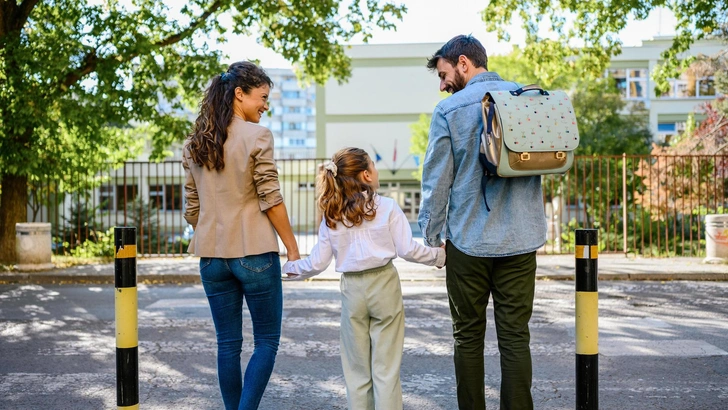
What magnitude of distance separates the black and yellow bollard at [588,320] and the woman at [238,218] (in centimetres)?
139

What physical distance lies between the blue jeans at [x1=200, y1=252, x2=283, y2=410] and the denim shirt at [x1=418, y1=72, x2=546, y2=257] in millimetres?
814

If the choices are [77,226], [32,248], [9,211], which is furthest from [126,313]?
[77,226]

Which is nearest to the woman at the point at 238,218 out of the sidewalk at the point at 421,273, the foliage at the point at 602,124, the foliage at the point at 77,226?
the sidewalk at the point at 421,273

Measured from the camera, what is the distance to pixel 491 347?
249 inches

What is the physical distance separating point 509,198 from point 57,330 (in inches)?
219

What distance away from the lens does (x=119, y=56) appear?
13.9 metres

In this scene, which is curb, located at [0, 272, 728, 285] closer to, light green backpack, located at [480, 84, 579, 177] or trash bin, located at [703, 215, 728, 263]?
trash bin, located at [703, 215, 728, 263]

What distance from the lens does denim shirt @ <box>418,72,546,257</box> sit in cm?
351

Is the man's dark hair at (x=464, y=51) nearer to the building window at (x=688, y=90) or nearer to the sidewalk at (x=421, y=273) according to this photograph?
the sidewalk at (x=421, y=273)

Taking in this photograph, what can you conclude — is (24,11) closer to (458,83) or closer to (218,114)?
A: (218,114)

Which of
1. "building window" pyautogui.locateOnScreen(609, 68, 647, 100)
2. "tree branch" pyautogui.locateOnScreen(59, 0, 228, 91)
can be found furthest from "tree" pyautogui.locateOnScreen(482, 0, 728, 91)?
"building window" pyautogui.locateOnScreen(609, 68, 647, 100)

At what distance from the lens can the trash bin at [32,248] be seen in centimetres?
1341

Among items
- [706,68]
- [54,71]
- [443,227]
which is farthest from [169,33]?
[706,68]

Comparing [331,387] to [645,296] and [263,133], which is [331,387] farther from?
[645,296]
